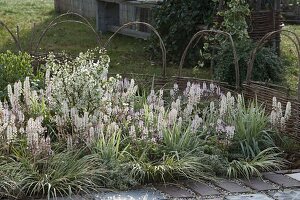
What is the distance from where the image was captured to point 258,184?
4453 mm

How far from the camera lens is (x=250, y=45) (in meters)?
7.45

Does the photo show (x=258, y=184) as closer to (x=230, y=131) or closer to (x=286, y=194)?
(x=286, y=194)

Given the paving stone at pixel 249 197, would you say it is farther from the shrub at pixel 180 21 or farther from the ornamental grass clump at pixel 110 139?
the shrub at pixel 180 21

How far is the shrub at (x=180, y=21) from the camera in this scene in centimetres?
934

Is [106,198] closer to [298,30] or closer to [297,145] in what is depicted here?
[297,145]

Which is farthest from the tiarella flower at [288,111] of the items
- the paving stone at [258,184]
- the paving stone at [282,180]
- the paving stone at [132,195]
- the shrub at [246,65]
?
the shrub at [246,65]

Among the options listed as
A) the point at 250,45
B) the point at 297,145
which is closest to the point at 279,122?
the point at 297,145

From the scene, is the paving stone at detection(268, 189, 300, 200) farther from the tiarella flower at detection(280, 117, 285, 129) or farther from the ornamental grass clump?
the tiarella flower at detection(280, 117, 285, 129)

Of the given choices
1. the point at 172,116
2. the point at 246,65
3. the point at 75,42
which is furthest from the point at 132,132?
the point at 75,42

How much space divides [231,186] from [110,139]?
0.92 meters

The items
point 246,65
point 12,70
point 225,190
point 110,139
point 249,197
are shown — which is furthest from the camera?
point 246,65

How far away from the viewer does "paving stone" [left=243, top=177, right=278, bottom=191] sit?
172 inches

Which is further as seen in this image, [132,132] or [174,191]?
[132,132]

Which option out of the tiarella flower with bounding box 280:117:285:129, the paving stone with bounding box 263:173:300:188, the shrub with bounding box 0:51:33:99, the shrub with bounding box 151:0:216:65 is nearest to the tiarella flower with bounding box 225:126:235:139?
the paving stone with bounding box 263:173:300:188
